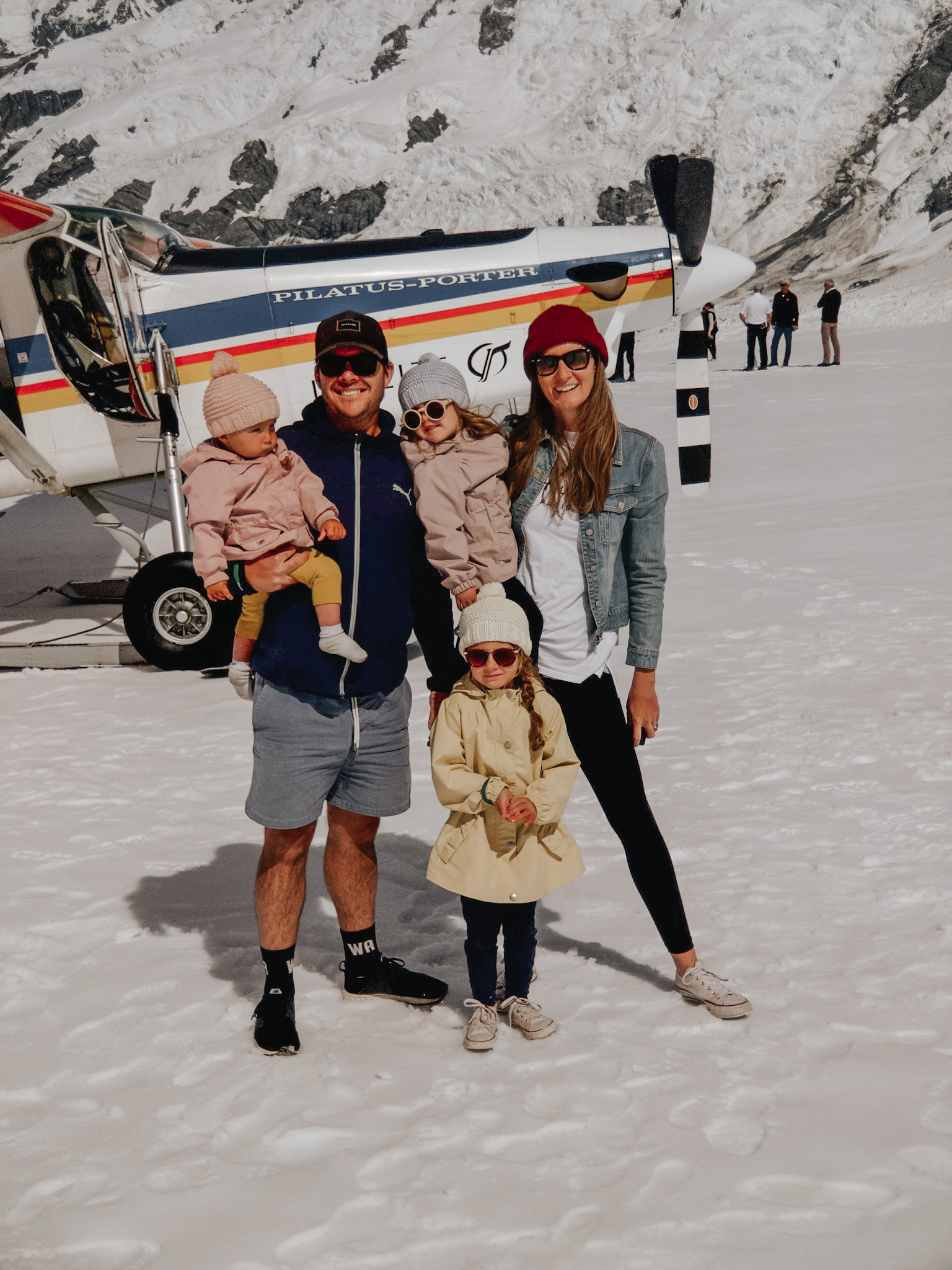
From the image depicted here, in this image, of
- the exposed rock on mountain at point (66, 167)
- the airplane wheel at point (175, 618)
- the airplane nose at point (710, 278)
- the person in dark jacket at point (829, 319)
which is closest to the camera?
the airplane wheel at point (175, 618)

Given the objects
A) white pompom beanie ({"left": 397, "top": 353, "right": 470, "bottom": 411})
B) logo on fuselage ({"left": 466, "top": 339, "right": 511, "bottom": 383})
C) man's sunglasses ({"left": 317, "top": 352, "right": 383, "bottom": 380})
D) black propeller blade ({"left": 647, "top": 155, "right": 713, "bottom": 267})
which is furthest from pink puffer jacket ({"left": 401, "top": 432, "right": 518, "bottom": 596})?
black propeller blade ({"left": 647, "top": 155, "right": 713, "bottom": 267})

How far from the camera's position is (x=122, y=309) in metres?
6.93

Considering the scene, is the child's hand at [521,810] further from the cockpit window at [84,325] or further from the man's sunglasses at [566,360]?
the cockpit window at [84,325]

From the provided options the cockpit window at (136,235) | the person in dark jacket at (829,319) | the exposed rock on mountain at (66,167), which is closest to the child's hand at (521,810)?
the cockpit window at (136,235)

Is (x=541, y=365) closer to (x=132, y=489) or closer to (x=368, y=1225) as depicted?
(x=368, y=1225)

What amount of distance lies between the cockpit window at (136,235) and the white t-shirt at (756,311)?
18382mm

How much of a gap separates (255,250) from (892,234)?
50506 millimetres

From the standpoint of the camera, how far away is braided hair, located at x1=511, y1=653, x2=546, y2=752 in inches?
117

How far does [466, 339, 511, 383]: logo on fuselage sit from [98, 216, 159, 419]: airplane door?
2.11 metres

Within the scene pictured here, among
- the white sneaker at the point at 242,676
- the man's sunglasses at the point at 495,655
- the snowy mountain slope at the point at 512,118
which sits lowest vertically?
the white sneaker at the point at 242,676

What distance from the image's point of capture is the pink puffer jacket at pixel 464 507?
2.97 metres

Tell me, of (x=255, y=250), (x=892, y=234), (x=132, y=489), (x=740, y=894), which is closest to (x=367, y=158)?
(x=892, y=234)

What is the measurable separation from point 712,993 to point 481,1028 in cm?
69

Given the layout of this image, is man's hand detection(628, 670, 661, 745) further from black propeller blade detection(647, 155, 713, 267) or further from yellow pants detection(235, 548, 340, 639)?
black propeller blade detection(647, 155, 713, 267)
